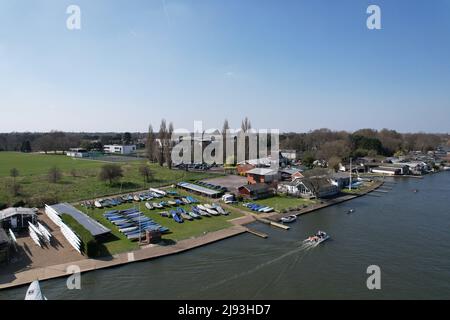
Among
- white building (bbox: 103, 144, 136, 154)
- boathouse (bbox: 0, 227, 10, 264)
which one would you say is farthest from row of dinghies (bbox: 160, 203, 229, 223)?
white building (bbox: 103, 144, 136, 154)

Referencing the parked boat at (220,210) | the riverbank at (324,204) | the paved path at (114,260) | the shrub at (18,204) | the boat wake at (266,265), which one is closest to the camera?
the boat wake at (266,265)

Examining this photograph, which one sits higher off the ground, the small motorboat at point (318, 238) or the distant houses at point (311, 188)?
the distant houses at point (311, 188)

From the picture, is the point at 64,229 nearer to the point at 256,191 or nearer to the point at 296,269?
the point at 296,269

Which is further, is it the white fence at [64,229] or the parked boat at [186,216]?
the parked boat at [186,216]

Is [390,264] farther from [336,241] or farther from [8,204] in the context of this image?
[8,204]

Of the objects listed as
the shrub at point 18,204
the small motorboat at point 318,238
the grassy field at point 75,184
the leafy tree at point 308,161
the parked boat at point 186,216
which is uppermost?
the leafy tree at point 308,161

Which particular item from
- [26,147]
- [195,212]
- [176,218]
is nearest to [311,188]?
[195,212]

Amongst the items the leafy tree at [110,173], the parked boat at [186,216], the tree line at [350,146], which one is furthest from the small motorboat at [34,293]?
the tree line at [350,146]

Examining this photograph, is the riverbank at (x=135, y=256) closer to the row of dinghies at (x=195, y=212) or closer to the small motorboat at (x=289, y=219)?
the small motorboat at (x=289, y=219)

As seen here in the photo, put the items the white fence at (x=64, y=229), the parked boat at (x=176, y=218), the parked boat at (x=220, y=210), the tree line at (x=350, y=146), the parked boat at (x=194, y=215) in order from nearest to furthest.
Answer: the white fence at (x=64, y=229) < the parked boat at (x=176, y=218) < the parked boat at (x=194, y=215) < the parked boat at (x=220, y=210) < the tree line at (x=350, y=146)
